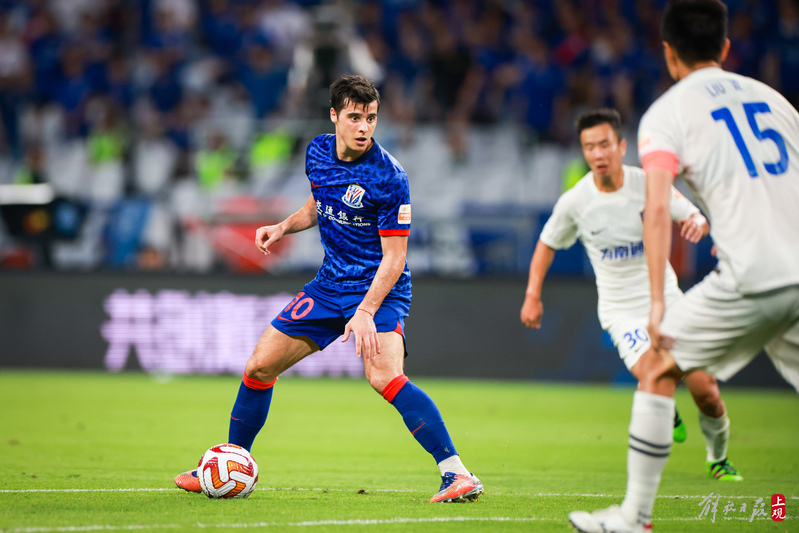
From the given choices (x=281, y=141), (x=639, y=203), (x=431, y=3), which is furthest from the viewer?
(x=431, y=3)

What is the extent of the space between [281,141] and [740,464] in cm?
929

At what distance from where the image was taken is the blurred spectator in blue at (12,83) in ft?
50.5

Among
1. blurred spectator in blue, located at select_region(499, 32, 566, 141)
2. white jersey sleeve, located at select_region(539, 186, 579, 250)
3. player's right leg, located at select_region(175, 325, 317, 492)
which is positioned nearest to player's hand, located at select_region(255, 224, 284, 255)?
player's right leg, located at select_region(175, 325, 317, 492)

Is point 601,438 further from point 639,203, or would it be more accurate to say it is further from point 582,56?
point 582,56

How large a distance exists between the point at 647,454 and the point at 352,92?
8.06 feet

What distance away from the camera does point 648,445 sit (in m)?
3.66

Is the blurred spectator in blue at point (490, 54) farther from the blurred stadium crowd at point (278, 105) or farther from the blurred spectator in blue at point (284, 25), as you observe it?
the blurred spectator in blue at point (284, 25)

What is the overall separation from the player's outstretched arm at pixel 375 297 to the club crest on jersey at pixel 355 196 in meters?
0.24

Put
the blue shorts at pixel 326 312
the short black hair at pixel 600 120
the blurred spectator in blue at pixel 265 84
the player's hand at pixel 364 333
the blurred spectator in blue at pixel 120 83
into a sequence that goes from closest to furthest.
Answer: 1. the player's hand at pixel 364 333
2. the blue shorts at pixel 326 312
3. the short black hair at pixel 600 120
4. the blurred spectator in blue at pixel 265 84
5. the blurred spectator in blue at pixel 120 83

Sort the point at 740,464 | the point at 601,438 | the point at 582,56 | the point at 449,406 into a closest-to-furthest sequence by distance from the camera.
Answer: the point at 740,464, the point at 601,438, the point at 449,406, the point at 582,56

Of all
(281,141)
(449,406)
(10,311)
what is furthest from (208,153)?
(449,406)

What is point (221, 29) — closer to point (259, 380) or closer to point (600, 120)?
point (600, 120)

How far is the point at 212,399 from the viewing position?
33.1 feet

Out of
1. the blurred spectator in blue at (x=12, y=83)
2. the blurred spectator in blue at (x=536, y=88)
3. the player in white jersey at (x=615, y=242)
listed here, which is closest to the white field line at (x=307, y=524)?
the player in white jersey at (x=615, y=242)
